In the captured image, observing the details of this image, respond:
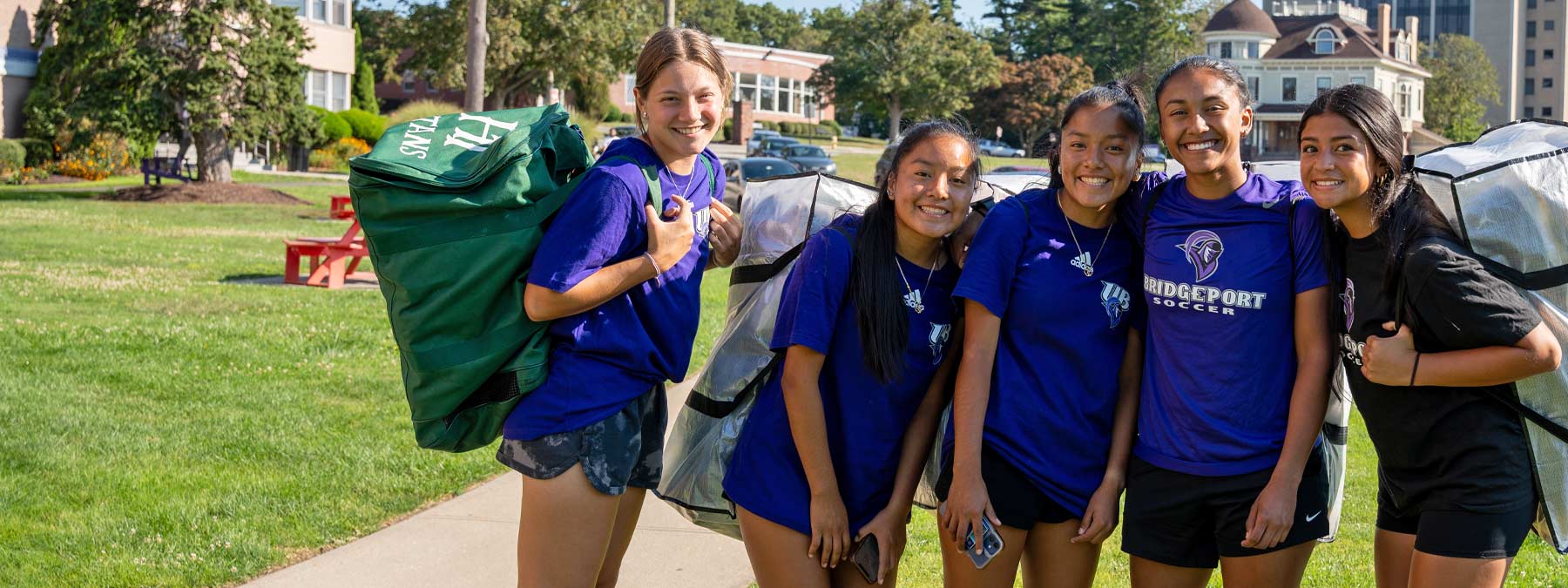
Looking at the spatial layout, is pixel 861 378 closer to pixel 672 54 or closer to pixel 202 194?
pixel 672 54

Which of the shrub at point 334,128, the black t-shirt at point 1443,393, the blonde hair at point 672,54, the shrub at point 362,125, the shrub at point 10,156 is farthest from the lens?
the shrub at point 362,125

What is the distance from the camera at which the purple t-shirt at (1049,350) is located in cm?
317

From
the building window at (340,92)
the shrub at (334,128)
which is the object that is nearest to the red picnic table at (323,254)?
the shrub at (334,128)

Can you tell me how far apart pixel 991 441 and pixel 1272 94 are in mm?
73282

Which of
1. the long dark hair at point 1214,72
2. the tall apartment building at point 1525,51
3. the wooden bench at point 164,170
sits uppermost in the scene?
the tall apartment building at point 1525,51

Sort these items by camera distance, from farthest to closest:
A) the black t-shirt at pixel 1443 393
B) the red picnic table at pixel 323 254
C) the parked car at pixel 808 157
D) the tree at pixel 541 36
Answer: the tree at pixel 541 36, the parked car at pixel 808 157, the red picnic table at pixel 323 254, the black t-shirt at pixel 1443 393

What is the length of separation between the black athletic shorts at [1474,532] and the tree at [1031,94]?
63.6m

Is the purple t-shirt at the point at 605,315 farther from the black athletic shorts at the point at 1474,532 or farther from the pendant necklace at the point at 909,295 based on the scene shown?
the black athletic shorts at the point at 1474,532

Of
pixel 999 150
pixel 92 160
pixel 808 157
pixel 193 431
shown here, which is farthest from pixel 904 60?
pixel 193 431

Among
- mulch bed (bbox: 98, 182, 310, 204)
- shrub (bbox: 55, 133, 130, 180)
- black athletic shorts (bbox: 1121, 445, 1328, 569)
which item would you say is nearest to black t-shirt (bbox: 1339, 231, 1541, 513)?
black athletic shorts (bbox: 1121, 445, 1328, 569)

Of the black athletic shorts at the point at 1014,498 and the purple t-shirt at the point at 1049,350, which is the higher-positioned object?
the purple t-shirt at the point at 1049,350

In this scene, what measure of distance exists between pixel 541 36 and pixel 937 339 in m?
39.1

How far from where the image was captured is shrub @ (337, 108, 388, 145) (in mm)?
39125

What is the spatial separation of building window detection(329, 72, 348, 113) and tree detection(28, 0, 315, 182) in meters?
16.3
